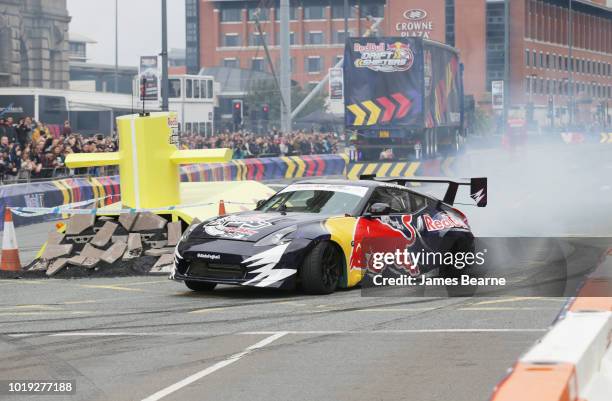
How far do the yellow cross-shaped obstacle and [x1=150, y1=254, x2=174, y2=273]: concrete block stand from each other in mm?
2126

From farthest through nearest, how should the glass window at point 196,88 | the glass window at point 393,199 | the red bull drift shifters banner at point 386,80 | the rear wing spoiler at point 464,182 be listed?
1. the glass window at point 196,88
2. the red bull drift shifters banner at point 386,80
3. the rear wing spoiler at point 464,182
4. the glass window at point 393,199

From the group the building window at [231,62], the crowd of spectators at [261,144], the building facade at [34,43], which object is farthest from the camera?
the building window at [231,62]

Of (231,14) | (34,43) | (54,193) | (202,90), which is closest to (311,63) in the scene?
(231,14)

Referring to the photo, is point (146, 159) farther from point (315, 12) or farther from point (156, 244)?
point (315, 12)

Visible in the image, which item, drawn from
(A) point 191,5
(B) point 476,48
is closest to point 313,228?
(B) point 476,48

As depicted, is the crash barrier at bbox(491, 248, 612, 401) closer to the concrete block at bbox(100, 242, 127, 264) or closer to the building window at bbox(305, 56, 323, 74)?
the concrete block at bbox(100, 242, 127, 264)

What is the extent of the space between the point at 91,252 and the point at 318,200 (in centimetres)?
358

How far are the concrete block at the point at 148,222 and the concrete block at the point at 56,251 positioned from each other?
927 millimetres

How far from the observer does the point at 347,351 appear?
9.40m

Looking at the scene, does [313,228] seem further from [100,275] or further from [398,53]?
[398,53]

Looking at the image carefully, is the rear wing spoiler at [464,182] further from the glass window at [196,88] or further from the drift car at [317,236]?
the glass window at [196,88]

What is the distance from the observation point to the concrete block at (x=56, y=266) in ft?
52.0

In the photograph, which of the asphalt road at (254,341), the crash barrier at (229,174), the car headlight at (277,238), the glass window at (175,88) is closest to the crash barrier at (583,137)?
the glass window at (175,88)

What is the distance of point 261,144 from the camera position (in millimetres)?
50500
